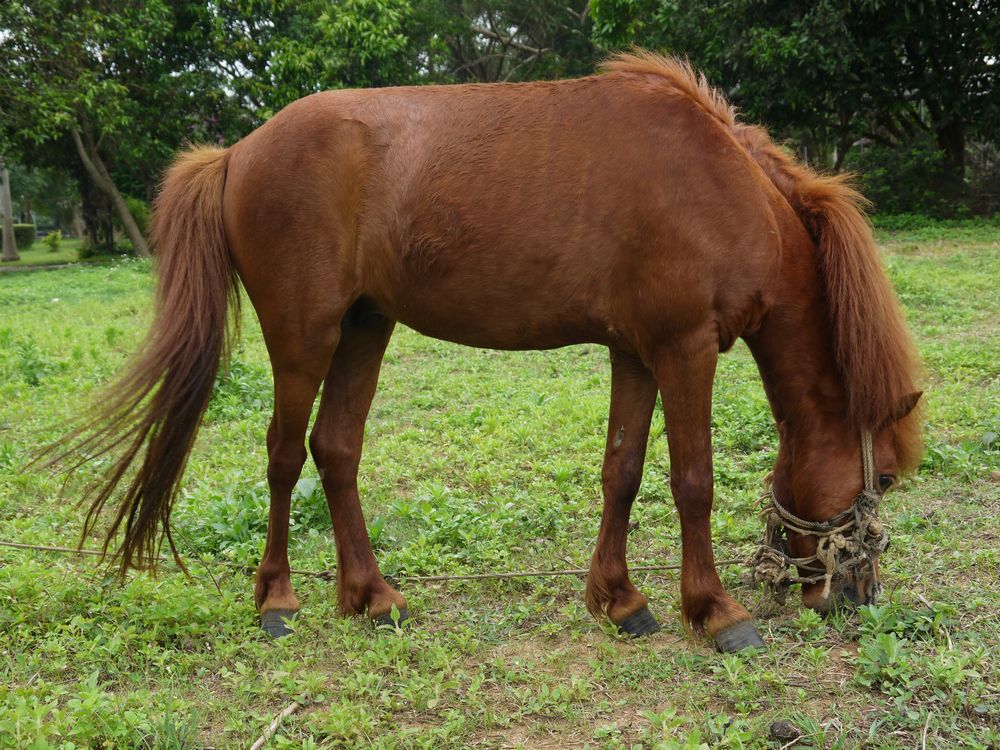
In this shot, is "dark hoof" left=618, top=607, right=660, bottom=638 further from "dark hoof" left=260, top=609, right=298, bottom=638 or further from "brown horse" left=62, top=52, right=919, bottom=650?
"dark hoof" left=260, top=609, right=298, bottom=638

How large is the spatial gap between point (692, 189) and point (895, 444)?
3.90ft

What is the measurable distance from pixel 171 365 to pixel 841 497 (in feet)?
8.01

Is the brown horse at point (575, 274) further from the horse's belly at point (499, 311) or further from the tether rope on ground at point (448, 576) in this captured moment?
the tether rope on ground at point (448, 576)

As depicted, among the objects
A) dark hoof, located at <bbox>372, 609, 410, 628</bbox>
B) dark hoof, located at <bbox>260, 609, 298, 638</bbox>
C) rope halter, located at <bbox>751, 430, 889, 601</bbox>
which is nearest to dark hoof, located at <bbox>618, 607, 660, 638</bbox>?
rope halter, located at <bbox>751, 430, 889, 601</bbox>

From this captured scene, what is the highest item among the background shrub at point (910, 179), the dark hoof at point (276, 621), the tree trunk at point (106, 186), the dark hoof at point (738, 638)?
the background shrub at point (910, 179)

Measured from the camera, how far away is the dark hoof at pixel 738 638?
285 cm

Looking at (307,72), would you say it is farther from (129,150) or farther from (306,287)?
(306,287)

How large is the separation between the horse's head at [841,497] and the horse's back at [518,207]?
2.11 ft

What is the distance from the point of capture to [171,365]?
10.0 feet

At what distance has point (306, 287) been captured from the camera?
3.03 m

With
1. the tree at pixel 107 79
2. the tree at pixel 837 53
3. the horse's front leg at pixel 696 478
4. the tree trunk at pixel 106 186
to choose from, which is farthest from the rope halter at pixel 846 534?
the tree trunk at pixel 106 186

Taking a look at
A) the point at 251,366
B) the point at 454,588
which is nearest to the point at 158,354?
the point at 454,588

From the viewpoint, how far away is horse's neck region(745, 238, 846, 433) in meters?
2.91

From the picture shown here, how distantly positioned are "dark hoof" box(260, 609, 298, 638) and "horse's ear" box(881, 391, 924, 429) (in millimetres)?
2276
